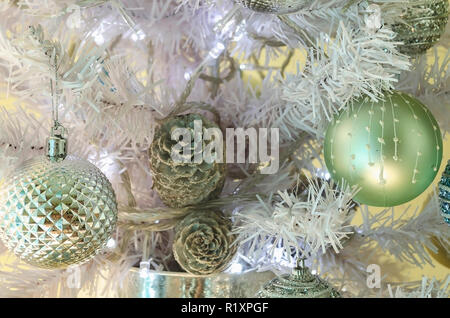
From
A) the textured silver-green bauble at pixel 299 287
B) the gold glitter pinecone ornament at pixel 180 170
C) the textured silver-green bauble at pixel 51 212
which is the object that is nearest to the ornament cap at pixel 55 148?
the textured silver-green bauble at pixel 51 212

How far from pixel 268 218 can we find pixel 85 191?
0.53 feet

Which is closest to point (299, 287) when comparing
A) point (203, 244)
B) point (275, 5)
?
point (203, 244)

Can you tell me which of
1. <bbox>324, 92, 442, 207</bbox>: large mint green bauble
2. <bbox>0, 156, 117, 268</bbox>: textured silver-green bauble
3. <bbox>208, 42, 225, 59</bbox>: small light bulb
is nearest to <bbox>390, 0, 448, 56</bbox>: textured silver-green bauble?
<bbox>324, 92, 442, 207</bbox>: large mint green bauble

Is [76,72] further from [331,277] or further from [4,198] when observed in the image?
[331,277]

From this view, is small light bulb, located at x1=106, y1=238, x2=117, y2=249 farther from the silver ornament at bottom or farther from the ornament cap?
the ornament cap

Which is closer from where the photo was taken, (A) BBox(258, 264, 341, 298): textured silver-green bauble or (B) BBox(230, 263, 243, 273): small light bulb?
(A) BBox(258, 264, 341, 298): textured silver-green bauble

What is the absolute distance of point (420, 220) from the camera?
0.60m

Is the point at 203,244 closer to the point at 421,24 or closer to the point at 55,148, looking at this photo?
the point at 55,148

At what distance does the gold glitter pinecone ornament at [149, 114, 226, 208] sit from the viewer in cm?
56

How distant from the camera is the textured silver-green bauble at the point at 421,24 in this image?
51cm

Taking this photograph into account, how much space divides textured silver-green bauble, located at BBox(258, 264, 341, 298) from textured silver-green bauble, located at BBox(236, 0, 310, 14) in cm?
22

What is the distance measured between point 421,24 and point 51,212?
1.20 ft

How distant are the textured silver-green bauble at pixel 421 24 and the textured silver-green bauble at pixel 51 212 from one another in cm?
31

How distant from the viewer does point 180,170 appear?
0.56 metres
